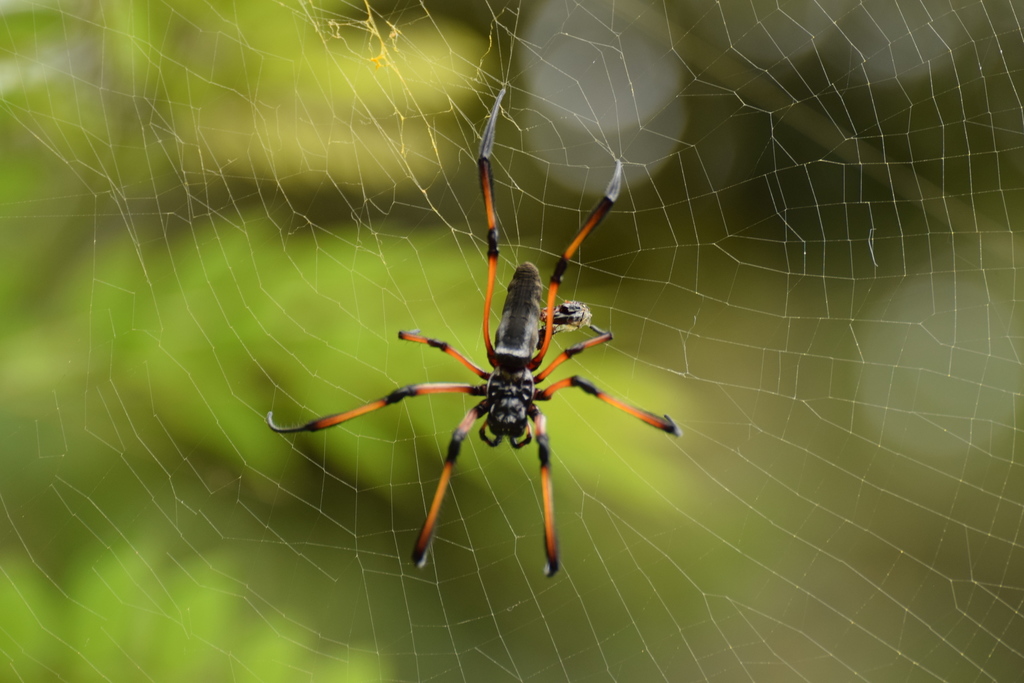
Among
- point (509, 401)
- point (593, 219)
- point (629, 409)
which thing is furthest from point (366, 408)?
point (593, 219)

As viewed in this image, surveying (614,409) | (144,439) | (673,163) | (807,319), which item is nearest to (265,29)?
(144,439)

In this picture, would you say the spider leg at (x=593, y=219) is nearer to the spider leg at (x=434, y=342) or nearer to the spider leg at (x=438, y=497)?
the spider leg at (x=434, y=342)

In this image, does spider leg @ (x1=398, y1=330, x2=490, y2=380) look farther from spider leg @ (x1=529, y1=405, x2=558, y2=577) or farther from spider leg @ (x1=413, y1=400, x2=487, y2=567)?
spider leg @ (x1=529, y1=405, x2=558, y2=577)

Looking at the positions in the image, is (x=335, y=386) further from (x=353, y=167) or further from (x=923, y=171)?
(x=923, y=171)

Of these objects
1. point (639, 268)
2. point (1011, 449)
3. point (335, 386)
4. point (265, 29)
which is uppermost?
point (265, 29)

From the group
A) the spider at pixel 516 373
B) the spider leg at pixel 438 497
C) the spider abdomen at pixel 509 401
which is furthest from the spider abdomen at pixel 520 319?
the spider leg at pixel 438 497

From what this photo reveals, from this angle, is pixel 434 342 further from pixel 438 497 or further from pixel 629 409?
pixel 629 409

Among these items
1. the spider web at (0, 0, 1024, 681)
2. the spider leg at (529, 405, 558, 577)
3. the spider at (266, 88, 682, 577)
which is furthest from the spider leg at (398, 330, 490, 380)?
the spider leg at (529, 405, 558, 577)

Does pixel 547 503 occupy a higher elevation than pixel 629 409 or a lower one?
lower
